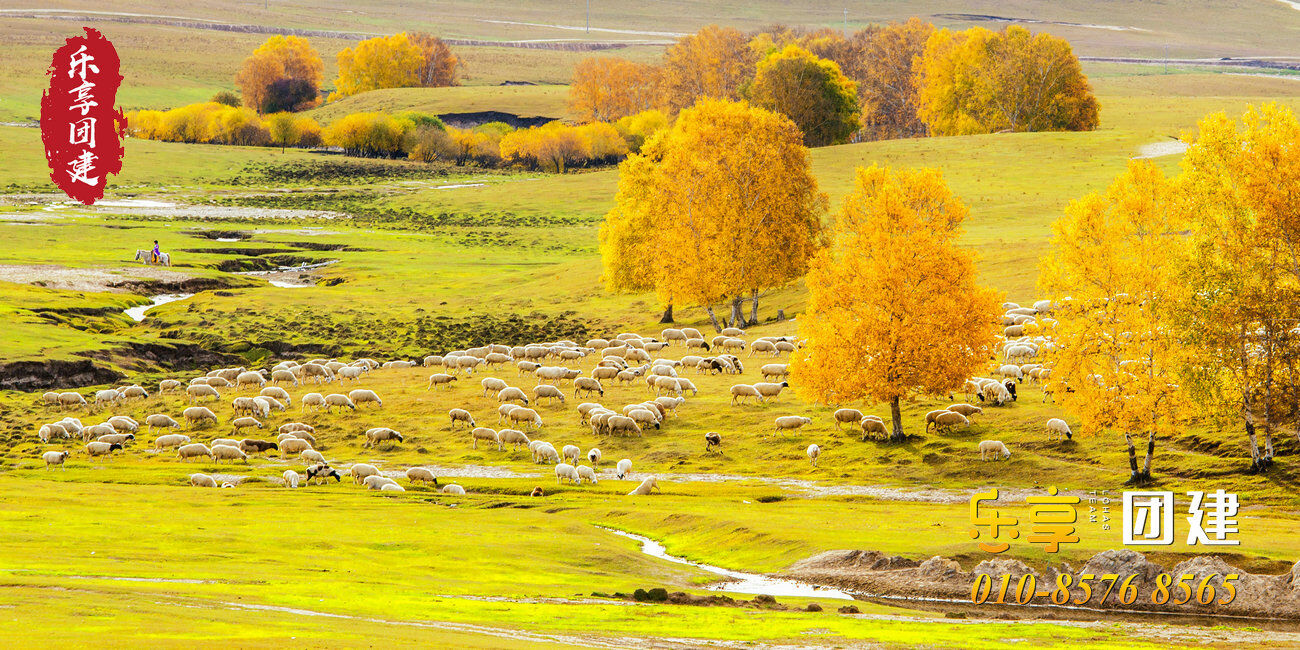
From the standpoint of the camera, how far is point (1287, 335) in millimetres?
32562

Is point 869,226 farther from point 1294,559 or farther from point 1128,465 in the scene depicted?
point 1294,559

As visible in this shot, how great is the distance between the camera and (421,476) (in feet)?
127

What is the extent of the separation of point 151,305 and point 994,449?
6164cm

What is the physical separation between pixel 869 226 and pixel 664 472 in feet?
38.9

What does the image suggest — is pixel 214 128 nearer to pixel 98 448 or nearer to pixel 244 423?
pixel 244 423

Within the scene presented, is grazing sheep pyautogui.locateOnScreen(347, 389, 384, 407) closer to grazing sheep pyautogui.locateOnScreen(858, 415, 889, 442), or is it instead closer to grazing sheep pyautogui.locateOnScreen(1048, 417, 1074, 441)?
grazing sheep pyautogui.locateOnScreen(858, 415, 889, 442)

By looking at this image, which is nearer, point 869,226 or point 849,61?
point 869,226

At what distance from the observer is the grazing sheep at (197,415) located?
155ft

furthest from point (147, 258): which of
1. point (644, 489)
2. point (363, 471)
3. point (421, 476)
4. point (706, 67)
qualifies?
point (706, 67)

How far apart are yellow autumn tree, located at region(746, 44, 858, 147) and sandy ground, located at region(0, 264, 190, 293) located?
228 ft

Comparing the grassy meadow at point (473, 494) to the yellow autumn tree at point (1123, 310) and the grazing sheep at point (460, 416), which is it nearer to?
the grazing sheep at point (460, 416)

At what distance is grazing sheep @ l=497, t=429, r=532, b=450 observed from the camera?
42.4m

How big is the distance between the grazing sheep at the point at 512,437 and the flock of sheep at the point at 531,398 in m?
0.08

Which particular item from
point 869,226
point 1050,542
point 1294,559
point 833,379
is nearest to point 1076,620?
point 1050,542
